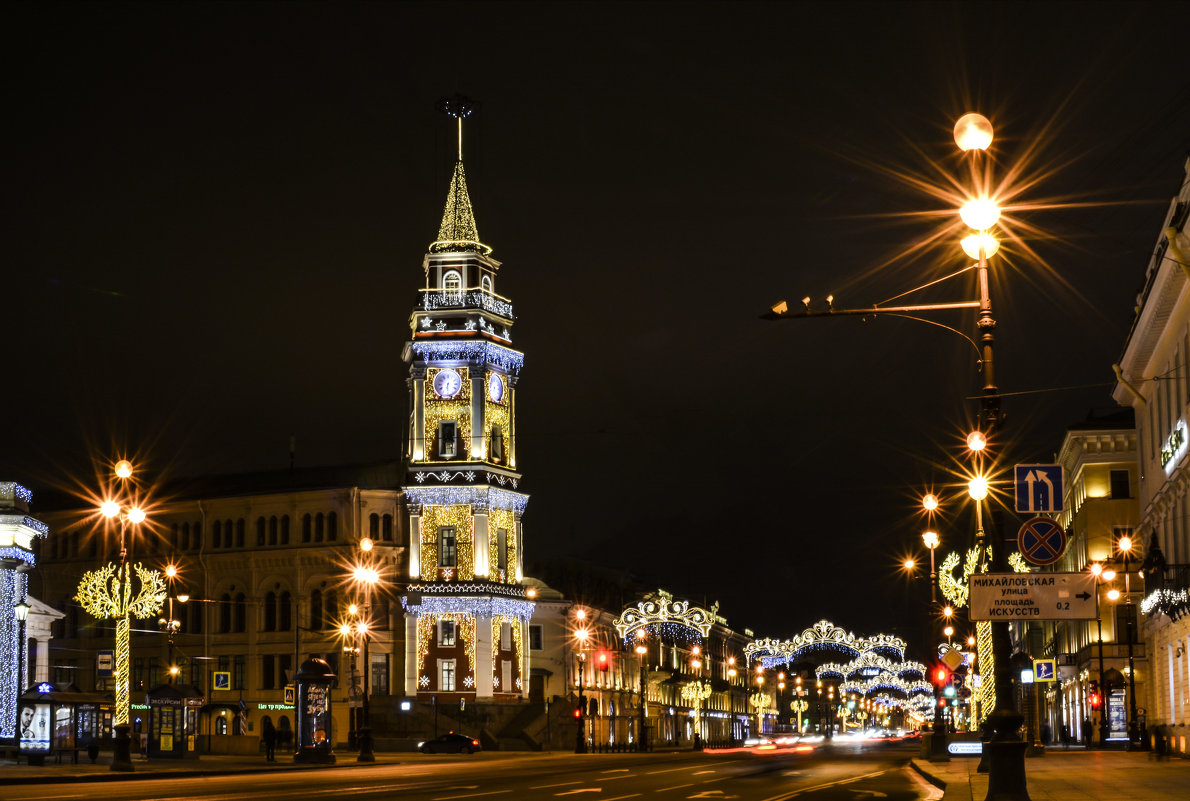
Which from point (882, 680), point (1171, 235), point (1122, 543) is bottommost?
point (882, 680)

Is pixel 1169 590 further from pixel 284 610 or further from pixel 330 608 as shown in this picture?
pixel 284 610

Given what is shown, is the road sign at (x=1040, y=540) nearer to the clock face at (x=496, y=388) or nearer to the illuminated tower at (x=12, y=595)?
the illuminated tower at (x=12, y=595)

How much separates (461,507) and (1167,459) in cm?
4698

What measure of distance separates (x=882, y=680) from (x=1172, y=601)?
109 meters

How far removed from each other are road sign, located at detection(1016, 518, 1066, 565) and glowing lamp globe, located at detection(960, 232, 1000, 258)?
3903 millimetres

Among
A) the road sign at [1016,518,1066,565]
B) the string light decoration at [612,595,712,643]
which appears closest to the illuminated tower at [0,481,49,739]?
the string light decoration at [612,595,712,643]

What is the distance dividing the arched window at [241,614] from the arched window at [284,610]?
2.40 meters

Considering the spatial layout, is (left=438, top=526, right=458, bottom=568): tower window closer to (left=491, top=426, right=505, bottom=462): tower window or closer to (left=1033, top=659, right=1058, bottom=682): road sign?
(left=491, top=426, right=505, bottom=462): tower window

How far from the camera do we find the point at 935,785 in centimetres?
3397

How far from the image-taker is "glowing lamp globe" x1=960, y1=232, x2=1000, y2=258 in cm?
2046

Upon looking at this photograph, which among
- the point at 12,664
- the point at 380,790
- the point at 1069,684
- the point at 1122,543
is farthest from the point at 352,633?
the point at 380,790

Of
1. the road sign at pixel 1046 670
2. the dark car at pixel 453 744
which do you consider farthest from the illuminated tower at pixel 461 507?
the road sign at pixel 1046 670

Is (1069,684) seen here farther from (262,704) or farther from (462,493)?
(262,704)

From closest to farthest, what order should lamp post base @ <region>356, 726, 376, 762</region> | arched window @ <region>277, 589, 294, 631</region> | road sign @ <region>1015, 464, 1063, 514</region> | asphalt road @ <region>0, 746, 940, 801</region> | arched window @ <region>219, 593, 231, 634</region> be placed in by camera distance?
road sign @ <region>1015, 464, 1063, 514</region>
asphalt road @ <region>0, 746, 940, 801</region>
lamp post base @ <region>356, 726, 376, 762</region>
arched window @ <region>277, 589, 294, 631</region>
arched window @ <region>219, 593, 231, 634</region>
